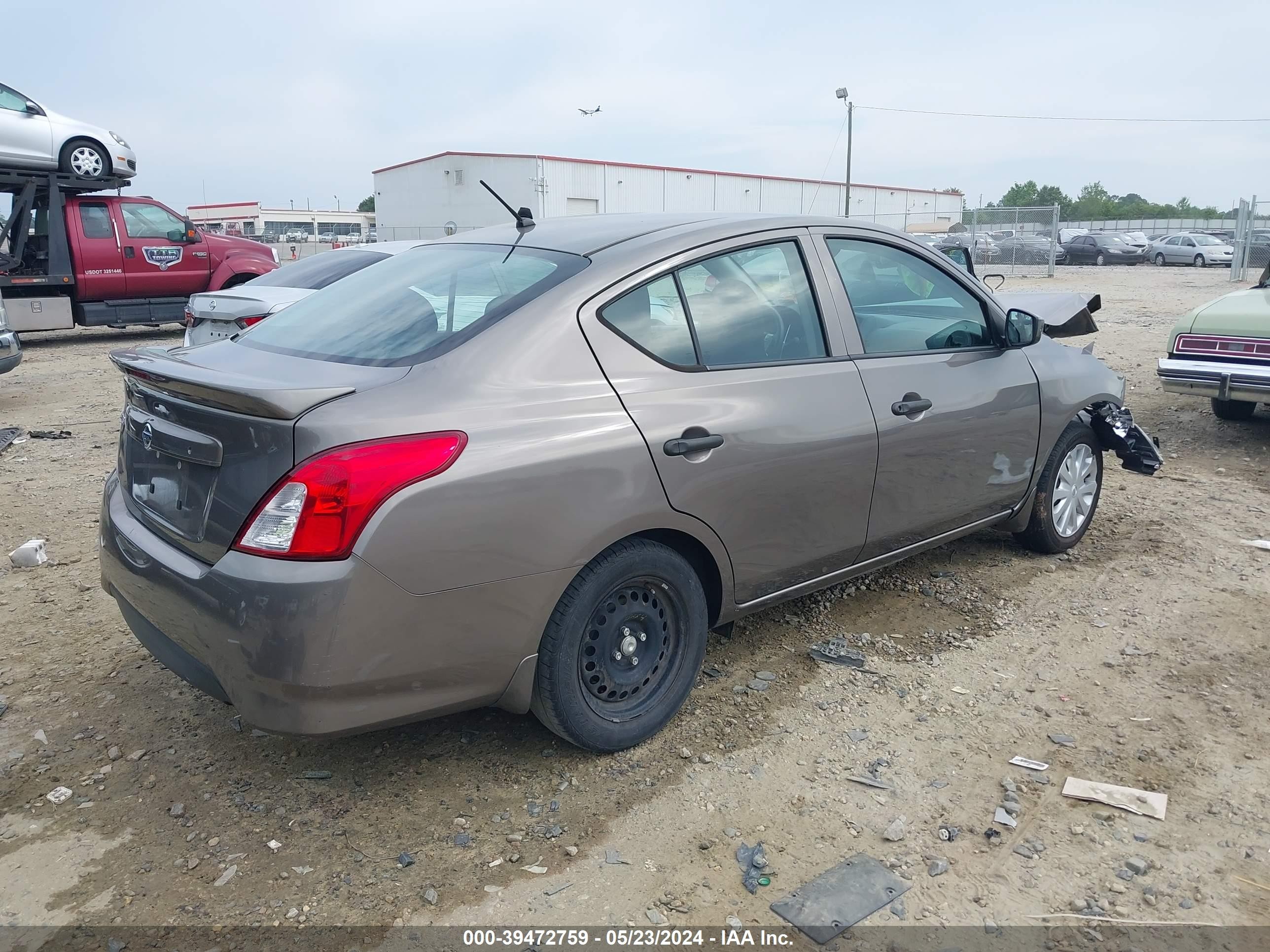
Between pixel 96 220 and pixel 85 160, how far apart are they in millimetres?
874

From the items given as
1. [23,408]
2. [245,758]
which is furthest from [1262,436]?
[23,408]

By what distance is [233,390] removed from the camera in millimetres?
2527

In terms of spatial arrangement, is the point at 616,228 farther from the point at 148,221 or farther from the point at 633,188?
the point at 633,188

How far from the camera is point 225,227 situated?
67750mm

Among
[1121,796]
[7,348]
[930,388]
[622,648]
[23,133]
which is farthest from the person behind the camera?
[23,133]

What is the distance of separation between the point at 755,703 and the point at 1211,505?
3915 mm

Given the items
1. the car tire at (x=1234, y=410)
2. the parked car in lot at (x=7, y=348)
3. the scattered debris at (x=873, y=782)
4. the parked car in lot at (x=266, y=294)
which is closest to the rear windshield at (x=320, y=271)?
the parked car in lot at (x=266, y=294)

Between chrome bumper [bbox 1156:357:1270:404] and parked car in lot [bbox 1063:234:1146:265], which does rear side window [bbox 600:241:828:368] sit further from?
parked car in lot [bbox 1063:234:1146:265]

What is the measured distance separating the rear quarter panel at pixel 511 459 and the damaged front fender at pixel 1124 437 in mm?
3062

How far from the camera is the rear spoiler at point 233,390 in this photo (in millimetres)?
2471

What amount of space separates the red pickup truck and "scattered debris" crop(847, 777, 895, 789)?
45.9 ft

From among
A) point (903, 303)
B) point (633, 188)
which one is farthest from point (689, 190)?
point (903, 303)

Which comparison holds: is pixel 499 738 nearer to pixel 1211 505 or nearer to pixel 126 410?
pixel 126 410

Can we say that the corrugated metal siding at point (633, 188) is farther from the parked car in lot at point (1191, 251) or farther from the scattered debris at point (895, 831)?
the scattered debris at point (895, 831)
